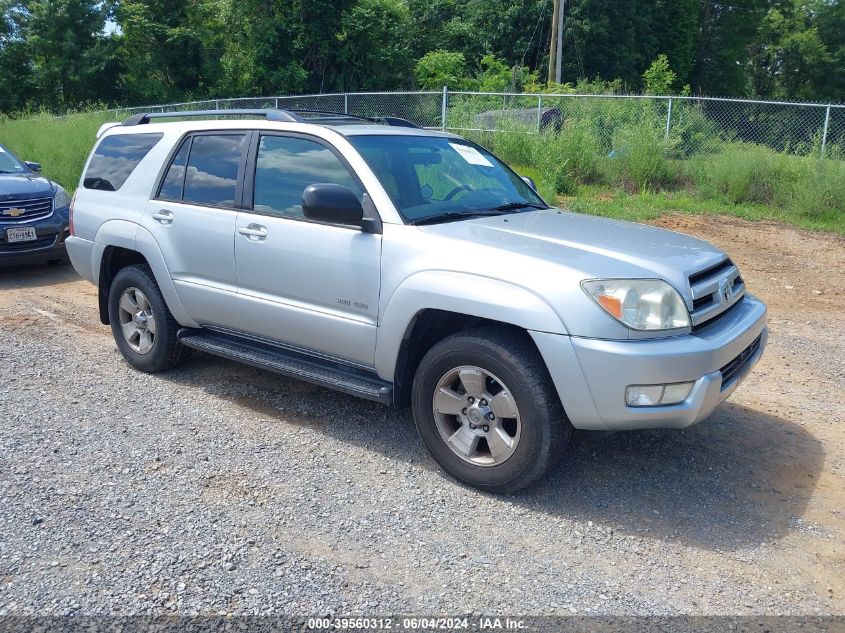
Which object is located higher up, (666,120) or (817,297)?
(666,120)

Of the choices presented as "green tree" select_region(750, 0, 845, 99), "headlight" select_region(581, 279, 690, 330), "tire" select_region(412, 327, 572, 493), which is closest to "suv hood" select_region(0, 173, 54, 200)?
"tire" select_region(412, 327, 572, 493)

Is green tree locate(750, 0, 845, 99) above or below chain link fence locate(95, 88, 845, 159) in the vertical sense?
above

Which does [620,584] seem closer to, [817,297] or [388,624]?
[388,624]

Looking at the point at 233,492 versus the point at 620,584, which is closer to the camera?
the point at 620,584

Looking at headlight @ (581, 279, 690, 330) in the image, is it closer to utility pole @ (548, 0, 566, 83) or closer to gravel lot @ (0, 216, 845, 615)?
gravel lot @ (0, 216, 845, 615)

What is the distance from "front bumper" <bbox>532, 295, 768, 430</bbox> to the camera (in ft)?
11.6

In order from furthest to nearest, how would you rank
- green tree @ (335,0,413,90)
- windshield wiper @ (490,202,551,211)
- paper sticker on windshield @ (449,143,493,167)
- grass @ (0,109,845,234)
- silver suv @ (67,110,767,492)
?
green tree @ (335,0,413,90)
grass @ (0,109,845,234)
paper sticker on windshield @ (449,143,493,167)
windshield wiper @ (490,202,551,211)
silver suv @ (67,110,767,492)

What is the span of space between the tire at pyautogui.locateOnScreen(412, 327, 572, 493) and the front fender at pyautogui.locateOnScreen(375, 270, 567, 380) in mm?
174

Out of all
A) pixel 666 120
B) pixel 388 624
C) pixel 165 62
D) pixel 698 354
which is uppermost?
pixel 165 62

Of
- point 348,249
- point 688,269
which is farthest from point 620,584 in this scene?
point 348,249

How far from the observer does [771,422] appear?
5.04 metres

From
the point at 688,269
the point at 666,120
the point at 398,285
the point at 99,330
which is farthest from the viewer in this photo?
the point at 666,120

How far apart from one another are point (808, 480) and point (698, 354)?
1.28 m

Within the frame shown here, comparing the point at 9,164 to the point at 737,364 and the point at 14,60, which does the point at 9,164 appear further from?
the point at 14,60
